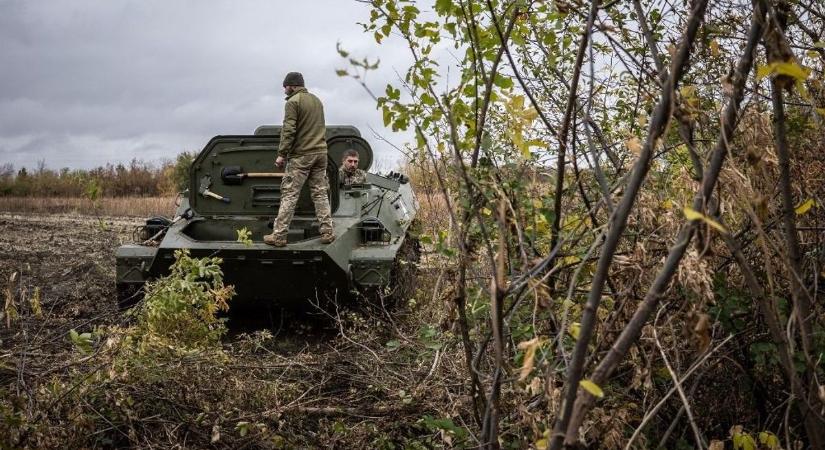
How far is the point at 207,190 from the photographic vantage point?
351 inches

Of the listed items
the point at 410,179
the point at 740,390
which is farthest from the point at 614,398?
the point at 410,179

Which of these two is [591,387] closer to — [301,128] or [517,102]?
[517,102]

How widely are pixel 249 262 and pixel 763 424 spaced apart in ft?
16.6

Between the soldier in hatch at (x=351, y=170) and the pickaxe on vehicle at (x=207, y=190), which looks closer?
the pickaxe on vehicle at (x=207, y=190)

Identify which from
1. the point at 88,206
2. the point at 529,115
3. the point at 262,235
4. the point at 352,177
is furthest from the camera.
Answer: the point at 88,206

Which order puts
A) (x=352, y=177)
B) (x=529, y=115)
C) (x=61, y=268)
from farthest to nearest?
(x=61, y=268)
(x=352, y=177)
(x=529, y=115)

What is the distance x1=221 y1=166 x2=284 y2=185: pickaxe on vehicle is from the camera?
28.9ft

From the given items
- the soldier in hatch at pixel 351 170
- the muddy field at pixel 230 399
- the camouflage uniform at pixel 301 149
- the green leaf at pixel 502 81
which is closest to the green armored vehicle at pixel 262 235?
the soldier in hatch at pixel 351 170

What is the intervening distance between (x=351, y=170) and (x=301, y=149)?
1638mm

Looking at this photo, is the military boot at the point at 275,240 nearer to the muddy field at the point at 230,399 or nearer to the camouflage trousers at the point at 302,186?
the camouflage trousers at the point at 302,186

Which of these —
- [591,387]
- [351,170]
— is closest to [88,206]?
[351,170]

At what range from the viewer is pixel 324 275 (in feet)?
25.5

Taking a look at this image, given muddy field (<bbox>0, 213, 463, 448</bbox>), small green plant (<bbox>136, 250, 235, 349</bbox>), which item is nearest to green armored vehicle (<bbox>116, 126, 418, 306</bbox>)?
small green plant (<bbox>136, 250, 235, 349</bbox>)

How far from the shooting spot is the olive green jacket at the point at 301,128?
805 cm
